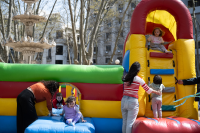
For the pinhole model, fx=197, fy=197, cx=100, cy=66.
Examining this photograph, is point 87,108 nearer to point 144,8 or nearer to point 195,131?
point 195,131

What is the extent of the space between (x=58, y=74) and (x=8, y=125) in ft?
5.08

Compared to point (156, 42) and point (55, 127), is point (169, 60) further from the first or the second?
point (55, 127)

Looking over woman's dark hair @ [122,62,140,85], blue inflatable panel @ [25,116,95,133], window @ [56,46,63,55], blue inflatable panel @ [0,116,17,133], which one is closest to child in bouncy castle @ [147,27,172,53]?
woman's dark hair @ [122,62,140,85]

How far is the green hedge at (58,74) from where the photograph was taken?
14.7 ft

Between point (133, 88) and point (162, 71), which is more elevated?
point (162, 71)

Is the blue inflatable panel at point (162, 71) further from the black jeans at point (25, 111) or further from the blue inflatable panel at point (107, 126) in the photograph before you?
the black jeans at point (25, 111)

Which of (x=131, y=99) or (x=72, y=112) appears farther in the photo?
(x=72, y=112)

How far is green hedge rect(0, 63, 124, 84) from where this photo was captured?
4.48 m

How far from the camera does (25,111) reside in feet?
12.9

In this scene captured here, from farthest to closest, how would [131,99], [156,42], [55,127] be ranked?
[156,42], [55,127], [131,99]

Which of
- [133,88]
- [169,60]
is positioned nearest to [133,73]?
[133,88]

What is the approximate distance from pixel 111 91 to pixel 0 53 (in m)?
10.0

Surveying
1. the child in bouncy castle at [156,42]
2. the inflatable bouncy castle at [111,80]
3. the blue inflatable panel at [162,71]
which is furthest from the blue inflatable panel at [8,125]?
the child in bouncy castle at [156,42]

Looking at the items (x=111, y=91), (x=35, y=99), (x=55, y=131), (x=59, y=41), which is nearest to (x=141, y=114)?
(x=111, y=91)
